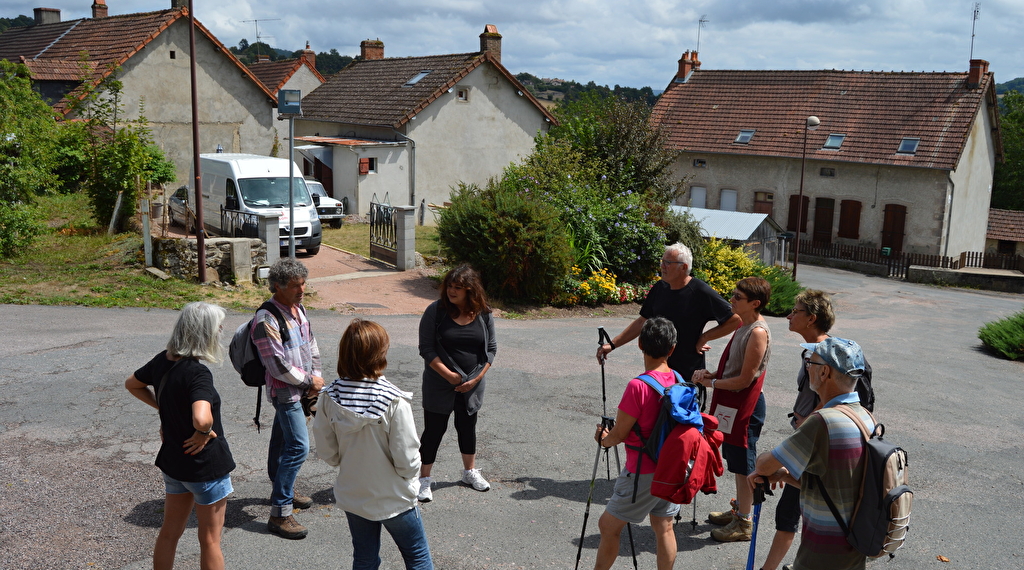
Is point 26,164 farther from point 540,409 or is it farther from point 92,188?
point 540,409

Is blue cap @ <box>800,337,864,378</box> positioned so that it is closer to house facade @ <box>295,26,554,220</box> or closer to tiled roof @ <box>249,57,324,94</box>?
house facade @ <box>295,26,554,220</box>

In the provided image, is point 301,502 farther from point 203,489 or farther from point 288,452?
point 203,489

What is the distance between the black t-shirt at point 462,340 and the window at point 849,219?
3265cm

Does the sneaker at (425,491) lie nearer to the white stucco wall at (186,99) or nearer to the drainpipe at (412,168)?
the white stucco wall at (186,99)

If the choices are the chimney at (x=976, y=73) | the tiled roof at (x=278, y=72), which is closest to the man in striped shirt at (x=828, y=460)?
the chimney at (x=976, y=73)

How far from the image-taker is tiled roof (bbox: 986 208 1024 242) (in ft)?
134

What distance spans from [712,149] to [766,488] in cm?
3531

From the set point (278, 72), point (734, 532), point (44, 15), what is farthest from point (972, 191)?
point (44, 15)

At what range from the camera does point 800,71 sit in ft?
126

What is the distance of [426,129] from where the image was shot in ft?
89.6

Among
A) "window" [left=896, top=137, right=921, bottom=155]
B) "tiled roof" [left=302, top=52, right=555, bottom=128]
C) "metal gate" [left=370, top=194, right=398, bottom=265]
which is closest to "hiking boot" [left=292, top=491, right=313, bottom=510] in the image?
"metal gate" [left=370, top=194, right=398, bottom=265]

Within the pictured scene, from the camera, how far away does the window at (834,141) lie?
3451 centimetres

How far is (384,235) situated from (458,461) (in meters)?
12.1

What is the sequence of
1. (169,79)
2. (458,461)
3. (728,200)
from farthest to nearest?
(728,200) < (169,79) < (458,461)
